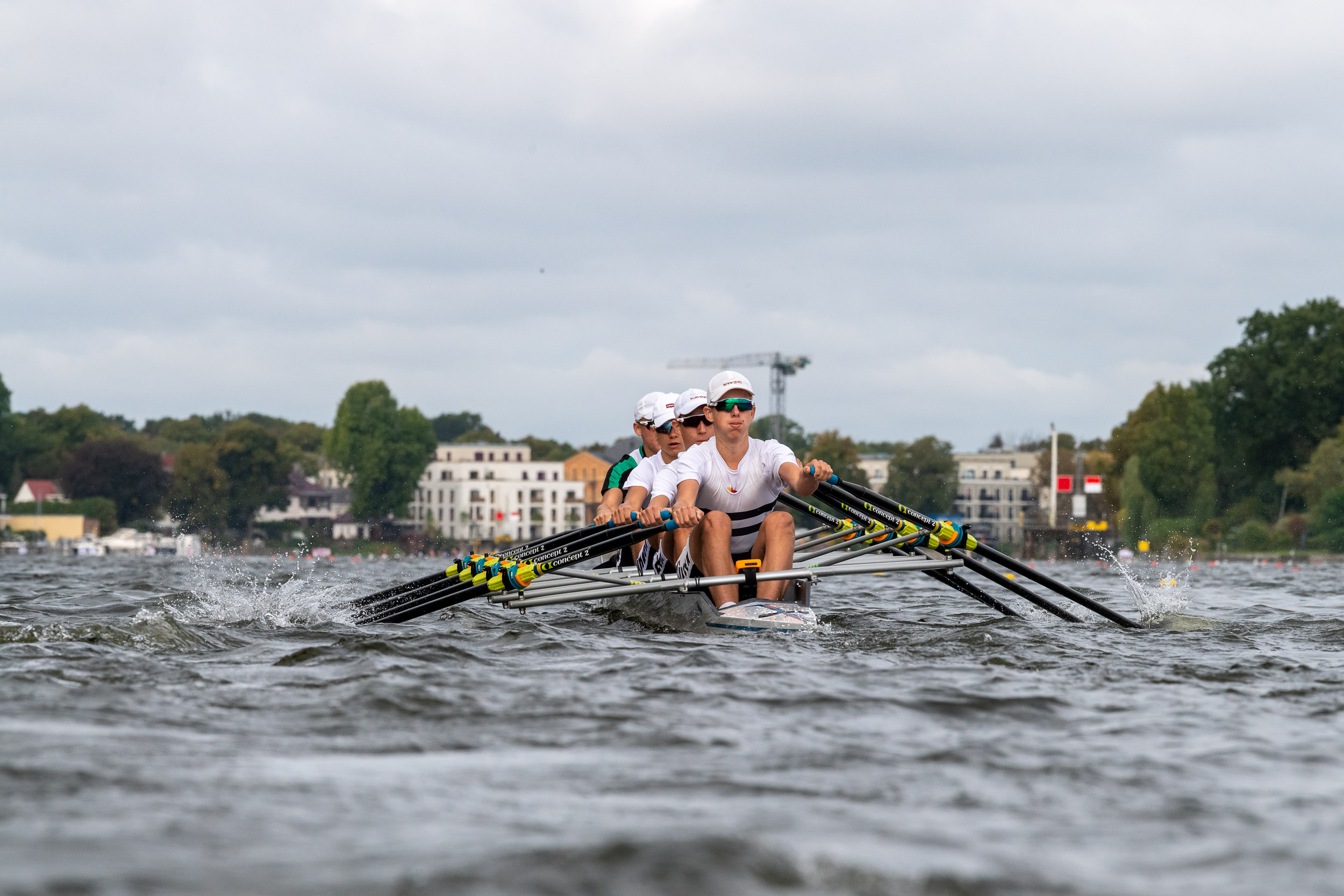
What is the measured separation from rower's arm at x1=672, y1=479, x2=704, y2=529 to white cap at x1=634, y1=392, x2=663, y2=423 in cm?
254

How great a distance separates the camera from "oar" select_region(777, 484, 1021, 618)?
10070 millimetres

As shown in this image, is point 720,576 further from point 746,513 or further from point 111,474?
point 111,474

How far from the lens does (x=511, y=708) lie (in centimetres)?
556

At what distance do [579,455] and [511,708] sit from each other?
127 meters

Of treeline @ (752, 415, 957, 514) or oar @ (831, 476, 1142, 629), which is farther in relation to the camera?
treeline @ (752, 415, 957, 514)

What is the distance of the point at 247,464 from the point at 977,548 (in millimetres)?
97965

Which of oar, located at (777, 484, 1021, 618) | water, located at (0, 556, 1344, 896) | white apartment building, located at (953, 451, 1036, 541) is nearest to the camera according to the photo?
water, located at (0, 556, 1344, 896)

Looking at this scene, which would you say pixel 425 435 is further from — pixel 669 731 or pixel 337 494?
pixel 669 731

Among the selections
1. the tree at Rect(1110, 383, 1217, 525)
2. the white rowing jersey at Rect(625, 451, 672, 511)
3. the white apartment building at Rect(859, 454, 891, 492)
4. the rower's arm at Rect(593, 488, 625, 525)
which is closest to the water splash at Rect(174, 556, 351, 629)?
the rower's arm at Rect(593, 488, 625, 525)

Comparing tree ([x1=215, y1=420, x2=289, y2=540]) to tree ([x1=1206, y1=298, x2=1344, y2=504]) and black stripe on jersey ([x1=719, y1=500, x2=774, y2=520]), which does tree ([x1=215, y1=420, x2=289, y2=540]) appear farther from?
black stripe on jersey ([x1=719, y1=500, x2=774, y2=520])

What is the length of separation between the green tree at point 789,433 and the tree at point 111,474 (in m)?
56.1

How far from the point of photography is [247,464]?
102625 mm

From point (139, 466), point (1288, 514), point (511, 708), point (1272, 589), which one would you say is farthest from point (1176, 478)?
point (511, 708)

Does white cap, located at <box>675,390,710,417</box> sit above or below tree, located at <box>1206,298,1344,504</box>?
below
